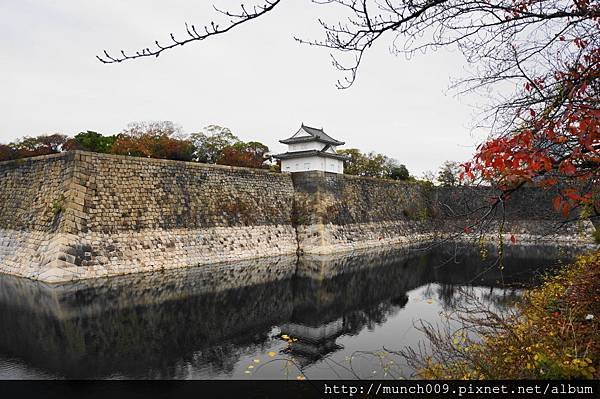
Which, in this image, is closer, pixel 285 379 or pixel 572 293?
pixel 572 293

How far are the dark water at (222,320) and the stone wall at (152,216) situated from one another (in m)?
0.83

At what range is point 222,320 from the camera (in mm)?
7305

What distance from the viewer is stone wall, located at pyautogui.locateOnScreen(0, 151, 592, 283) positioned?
10078mm

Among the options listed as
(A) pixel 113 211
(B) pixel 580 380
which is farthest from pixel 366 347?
(A) pixel 113 211

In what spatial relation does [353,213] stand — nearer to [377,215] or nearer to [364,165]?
[377,215]

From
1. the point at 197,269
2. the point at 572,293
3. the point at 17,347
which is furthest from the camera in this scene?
the point at 197,269

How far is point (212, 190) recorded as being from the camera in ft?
46.9

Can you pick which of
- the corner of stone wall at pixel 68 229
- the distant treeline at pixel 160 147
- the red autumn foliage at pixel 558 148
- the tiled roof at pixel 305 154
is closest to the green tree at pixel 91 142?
the distant treeline at pixel 160 147

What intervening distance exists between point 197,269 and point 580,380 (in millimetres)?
10628

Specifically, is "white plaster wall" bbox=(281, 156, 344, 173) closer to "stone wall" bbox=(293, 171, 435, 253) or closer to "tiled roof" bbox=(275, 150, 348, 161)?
"tiled roof" bbox=(275, 150, 348, 161)

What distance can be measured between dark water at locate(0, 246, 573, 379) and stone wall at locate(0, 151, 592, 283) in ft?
2.72

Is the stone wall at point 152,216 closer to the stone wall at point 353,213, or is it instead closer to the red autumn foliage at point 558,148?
the stone wall at point 353,213

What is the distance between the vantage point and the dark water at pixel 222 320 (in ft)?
17.2

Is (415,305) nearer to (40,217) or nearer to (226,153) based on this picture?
(40,217)
